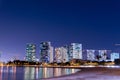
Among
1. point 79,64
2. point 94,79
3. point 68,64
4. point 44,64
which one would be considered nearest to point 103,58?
point 79,64

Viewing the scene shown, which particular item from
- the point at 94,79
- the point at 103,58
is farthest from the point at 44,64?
the point at 94,79

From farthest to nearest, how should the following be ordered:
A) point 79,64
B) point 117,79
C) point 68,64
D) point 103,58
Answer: point 68,64, point 79,64, point 103,58, point 117,79

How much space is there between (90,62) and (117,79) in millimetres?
154546

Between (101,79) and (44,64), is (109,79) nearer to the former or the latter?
(101,79)

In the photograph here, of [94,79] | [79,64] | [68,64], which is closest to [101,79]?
[94,79]

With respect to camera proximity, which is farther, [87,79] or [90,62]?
[90,62]

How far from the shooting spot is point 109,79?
13.8 meters

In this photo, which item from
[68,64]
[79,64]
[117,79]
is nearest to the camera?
[117,79]

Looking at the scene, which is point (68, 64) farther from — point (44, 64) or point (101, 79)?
point (101, 79)

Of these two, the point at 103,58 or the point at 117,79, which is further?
the point at 103,58

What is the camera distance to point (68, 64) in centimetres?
18788

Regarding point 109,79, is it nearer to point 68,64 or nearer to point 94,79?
point 94,79

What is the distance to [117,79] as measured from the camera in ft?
44.9

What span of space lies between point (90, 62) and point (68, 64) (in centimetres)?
2461
